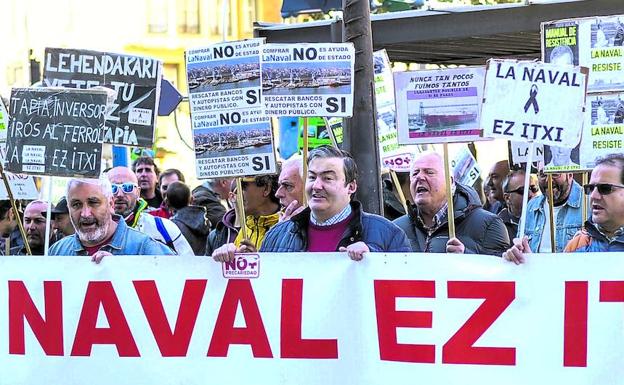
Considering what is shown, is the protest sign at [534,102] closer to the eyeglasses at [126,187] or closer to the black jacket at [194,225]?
the eyeglasses at [126,187]

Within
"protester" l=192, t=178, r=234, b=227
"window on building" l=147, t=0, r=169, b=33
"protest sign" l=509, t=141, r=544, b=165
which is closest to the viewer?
"protest sign" l=509, t=141, r=544, b=165

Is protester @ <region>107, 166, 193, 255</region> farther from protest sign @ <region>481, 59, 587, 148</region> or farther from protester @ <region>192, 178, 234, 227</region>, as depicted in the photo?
protest sign @ <region>481, 59, 587, 148</region>

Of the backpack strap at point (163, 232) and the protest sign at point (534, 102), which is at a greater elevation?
the protest sign at point (534, 102)

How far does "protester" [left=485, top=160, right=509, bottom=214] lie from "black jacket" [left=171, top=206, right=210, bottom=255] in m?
2.20

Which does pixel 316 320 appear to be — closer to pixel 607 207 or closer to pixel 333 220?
pixel 333 220

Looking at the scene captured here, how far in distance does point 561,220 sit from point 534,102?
2.81 m

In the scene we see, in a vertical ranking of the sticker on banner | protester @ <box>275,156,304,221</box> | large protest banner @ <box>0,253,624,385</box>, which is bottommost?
large protest banner @ <box>0,253,624,385</box>

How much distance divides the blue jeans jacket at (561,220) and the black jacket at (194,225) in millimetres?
2524

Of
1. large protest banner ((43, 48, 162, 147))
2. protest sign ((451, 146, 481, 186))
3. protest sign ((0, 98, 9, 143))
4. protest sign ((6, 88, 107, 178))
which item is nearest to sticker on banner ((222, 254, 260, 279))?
protest sign ((6, 88, 107, 178))

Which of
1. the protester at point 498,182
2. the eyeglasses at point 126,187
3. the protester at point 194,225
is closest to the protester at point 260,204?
the eyeglasses at point 126,187

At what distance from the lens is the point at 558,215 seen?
9.14 metres

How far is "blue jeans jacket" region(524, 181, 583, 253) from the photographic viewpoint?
895 centimetres

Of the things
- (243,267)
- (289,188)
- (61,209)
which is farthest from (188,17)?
(243,267)

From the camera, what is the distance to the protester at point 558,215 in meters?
8.99
